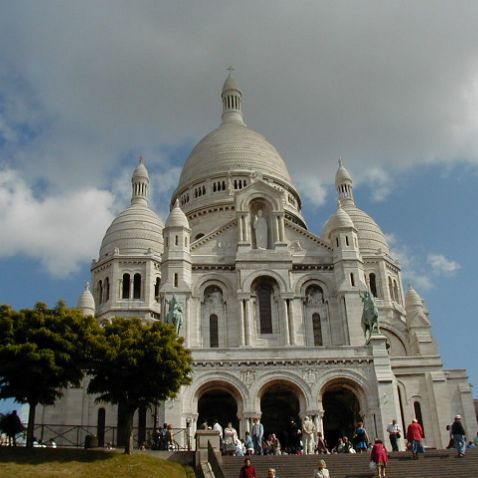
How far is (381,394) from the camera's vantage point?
42594 mm

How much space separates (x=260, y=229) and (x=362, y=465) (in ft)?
87.5

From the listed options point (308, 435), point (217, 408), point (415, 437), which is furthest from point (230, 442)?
point (217, 408)

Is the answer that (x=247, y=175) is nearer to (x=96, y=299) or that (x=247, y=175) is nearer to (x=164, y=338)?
(x=96, y=299)

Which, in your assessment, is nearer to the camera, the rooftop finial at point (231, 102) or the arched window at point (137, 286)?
the arched window at point (137, 286)

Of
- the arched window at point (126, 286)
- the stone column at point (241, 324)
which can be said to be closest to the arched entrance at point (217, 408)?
the stone column at point (241, 324)

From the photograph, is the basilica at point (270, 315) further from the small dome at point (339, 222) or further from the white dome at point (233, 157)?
the white dome at point (233, 157)

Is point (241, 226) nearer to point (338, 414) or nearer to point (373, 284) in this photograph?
point (338, 414)

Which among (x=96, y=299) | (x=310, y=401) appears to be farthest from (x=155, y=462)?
(x=96, y=299)

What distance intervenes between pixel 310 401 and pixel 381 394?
437 cm

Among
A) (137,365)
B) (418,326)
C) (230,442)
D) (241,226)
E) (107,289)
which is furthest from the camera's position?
(107,289)

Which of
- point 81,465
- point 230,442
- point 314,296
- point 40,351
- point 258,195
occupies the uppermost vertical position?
point 258,195

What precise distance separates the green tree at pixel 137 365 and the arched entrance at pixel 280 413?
12832mm

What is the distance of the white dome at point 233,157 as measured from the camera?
69.4 meters

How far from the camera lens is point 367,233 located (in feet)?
219
